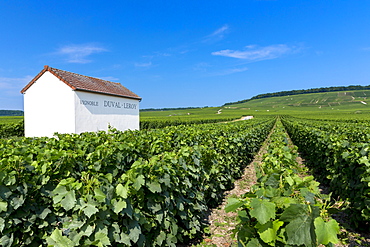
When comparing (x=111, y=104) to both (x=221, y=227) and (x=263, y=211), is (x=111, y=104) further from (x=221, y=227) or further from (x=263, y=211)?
(x=263, y=211)

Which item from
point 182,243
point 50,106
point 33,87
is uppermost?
point 33,87

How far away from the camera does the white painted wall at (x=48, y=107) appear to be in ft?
55.1

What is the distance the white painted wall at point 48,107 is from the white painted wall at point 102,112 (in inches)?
25.4

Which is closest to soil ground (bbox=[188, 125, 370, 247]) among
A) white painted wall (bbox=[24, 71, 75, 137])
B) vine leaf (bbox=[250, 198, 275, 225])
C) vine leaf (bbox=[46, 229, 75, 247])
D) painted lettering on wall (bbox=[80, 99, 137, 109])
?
vine leaf (bbox=[250, 198, 275, 225])

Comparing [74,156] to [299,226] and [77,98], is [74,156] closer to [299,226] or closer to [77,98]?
[299,226]

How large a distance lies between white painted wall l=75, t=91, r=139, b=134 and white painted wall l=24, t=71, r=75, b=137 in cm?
65

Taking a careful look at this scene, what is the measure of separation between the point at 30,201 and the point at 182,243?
256cm

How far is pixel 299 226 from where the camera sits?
178 centimetres

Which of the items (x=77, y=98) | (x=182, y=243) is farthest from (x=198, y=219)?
(x=77, y=98)

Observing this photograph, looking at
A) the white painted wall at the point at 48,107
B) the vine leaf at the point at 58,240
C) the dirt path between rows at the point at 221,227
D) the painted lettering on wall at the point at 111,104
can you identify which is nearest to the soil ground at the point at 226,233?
the dirt path between rows at the point at 221,227

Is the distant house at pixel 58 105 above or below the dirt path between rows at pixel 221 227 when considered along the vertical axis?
above

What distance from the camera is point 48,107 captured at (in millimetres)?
17344

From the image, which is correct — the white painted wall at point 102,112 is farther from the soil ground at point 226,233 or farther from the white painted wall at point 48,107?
the soil ground at point 226,233

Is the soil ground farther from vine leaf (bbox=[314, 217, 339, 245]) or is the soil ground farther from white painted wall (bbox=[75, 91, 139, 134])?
white painted wall (bbox=[75, 91, 139, 134])
